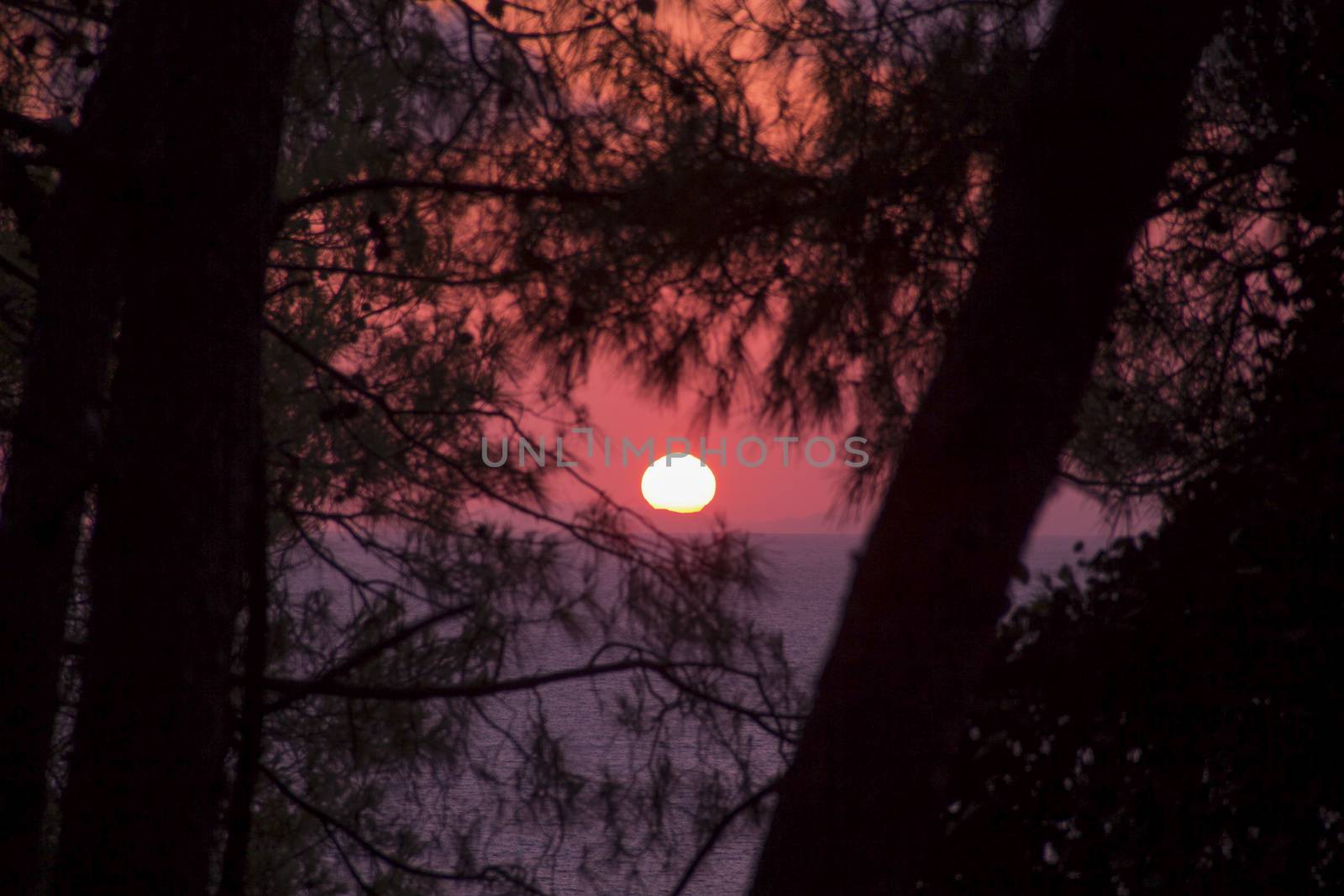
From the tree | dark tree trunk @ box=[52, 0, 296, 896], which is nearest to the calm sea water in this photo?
the tree

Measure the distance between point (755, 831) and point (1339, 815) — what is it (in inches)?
64.2

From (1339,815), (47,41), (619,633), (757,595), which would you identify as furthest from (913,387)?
(47,41)

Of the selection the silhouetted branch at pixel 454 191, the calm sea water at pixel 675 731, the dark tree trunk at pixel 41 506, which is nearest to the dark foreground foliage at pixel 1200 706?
the calm sea water at pixel 675 731

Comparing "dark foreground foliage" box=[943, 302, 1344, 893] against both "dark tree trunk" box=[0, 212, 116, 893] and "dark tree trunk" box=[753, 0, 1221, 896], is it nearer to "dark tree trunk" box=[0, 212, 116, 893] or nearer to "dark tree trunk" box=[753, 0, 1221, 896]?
"dark tree trunk" box=[753, 0, 1221, 896]

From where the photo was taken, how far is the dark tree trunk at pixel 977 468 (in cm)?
191

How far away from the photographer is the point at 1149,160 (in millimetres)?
2021

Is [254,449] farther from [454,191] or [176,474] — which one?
[454,191]

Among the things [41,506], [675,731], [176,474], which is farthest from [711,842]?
[41,506]

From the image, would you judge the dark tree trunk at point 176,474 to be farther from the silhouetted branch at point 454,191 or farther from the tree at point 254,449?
the silhouetted branch at point 454,191

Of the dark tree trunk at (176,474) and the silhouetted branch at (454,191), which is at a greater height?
the silhouetted branch at (454,191)

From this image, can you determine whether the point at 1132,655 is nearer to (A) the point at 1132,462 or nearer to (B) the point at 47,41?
(A) the point at 1132,462

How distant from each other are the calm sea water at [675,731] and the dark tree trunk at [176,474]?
0.99m

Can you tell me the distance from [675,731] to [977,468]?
181cm

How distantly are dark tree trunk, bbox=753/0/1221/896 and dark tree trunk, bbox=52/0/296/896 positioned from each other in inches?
44.4
